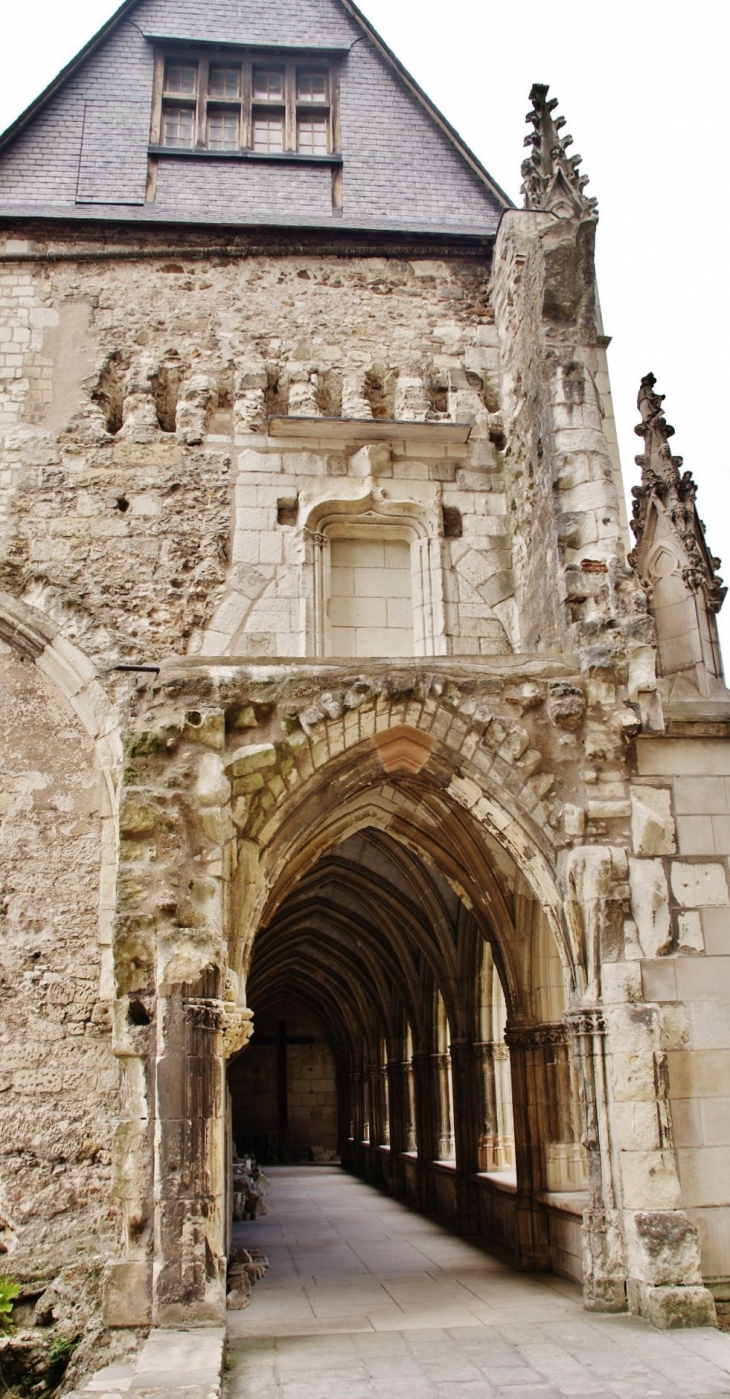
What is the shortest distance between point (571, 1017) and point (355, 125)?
26.6 feet

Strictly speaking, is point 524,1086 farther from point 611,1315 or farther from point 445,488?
point 445,488

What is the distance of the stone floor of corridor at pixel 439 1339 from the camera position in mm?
4379

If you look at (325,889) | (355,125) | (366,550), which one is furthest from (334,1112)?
(355,125)

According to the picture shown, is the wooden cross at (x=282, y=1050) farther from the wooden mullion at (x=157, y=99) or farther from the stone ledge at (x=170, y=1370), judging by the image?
the stone ledge at (x=170, y=1370)

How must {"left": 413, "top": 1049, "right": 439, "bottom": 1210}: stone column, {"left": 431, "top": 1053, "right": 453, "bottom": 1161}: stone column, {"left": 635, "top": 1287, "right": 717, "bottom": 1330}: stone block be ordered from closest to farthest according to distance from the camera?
{"left": 635, "top": 1287, "right": 717, "bottom": 1330}: stone block < {"left": 413, "top": 1049, "right": 439, "bottom": 1210}: stone column < {"left": 431, "top": 1053, "right": 453, "bottom": 1161}: stone column

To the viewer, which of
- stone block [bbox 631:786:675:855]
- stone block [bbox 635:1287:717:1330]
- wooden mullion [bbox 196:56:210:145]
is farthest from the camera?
wooden mullion [bbox 196:56:210:145]

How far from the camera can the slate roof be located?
937cm

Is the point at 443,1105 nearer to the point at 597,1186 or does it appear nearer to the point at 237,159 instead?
the point at 597,1186

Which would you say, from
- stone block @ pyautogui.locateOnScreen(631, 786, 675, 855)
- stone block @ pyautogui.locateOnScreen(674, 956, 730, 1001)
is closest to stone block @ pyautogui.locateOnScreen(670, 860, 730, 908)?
stone block @ pyautogui.locateOnScreen(631, 786, 675, 855)

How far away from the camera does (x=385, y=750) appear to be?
650cm

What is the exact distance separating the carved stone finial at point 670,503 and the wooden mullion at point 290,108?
4206 mm

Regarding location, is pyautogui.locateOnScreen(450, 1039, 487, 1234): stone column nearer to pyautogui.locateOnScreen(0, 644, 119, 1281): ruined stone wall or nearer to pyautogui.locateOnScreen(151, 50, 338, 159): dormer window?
pyautogui.locateOnScreen(0, 644, 119, 1281): ruined stone wall

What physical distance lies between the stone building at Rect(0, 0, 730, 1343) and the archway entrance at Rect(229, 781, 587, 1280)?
5 cm

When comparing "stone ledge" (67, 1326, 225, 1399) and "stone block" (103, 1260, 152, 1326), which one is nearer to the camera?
"stone ledge" (67, 1326, 225, 1399)
